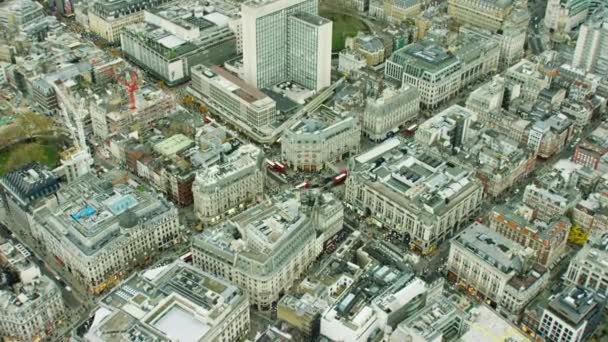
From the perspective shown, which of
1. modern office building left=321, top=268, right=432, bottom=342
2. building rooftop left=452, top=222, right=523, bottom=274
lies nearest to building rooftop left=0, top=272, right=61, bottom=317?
modern office building left=321, top=268, right=432, bottom=342

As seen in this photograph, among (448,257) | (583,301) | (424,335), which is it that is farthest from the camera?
(448,257)

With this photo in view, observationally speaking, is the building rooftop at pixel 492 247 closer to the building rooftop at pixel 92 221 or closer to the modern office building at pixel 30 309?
the building rooftop at pixel 92 221

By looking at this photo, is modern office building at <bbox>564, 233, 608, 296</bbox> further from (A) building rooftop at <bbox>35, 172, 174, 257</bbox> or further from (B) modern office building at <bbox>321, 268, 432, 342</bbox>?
(A) building rooftop at <bbox>35, 172, 174, 257</bbox>

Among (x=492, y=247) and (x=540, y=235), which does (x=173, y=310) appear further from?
(x=540, y=235)

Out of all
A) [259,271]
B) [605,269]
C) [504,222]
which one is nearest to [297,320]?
[259,271]

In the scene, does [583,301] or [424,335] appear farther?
[583,301]

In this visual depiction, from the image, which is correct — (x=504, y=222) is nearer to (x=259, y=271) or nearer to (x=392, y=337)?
(x=392, y=337)

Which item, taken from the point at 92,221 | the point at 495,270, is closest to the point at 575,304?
the point at 495,270
